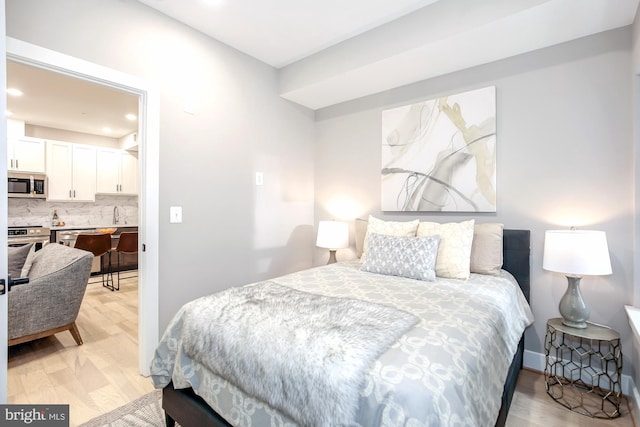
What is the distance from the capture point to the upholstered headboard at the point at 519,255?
2.29m

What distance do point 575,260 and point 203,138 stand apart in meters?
2.82

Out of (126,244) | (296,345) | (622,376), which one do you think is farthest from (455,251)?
(126,244)

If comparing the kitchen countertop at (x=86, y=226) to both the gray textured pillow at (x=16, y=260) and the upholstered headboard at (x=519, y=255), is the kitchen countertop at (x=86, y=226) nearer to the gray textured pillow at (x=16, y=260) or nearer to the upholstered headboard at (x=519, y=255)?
the gray textured pillow at (x=16, y=260)

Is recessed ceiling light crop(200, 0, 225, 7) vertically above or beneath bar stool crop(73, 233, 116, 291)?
above

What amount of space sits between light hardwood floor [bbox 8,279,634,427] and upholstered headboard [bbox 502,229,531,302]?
71 cm

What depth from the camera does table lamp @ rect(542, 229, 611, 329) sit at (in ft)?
5.83

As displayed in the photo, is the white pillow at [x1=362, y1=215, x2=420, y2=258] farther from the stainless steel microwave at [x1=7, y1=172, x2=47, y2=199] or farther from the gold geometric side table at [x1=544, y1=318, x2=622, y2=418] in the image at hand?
the stainless steel microwave at [x1=7, y1=172, x2=47, y2=199]

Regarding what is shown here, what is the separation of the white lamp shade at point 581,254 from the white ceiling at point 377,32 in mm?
1385

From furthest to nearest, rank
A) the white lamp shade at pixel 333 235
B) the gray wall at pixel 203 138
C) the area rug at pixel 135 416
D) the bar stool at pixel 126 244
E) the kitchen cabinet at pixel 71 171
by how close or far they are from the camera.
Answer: the kitchen cabinet at pixel 71 171, the bar stool at pixel 126 244, the white lamp shade at pixel 333 235, the gray wall at pixel 203 138, the area rug at pixel 135 416

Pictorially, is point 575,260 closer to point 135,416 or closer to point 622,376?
point 622,376

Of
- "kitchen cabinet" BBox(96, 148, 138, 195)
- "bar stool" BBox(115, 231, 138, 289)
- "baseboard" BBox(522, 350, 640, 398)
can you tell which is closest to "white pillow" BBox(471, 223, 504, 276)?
"baseboard" BBox(522, 350, 640, 398)

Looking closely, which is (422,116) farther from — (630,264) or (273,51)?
(630,264)

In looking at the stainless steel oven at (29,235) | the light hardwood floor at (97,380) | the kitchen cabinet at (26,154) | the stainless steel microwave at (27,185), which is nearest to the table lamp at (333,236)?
the light hardwood floor at (97,380)

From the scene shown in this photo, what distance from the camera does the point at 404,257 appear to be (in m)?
2.14
